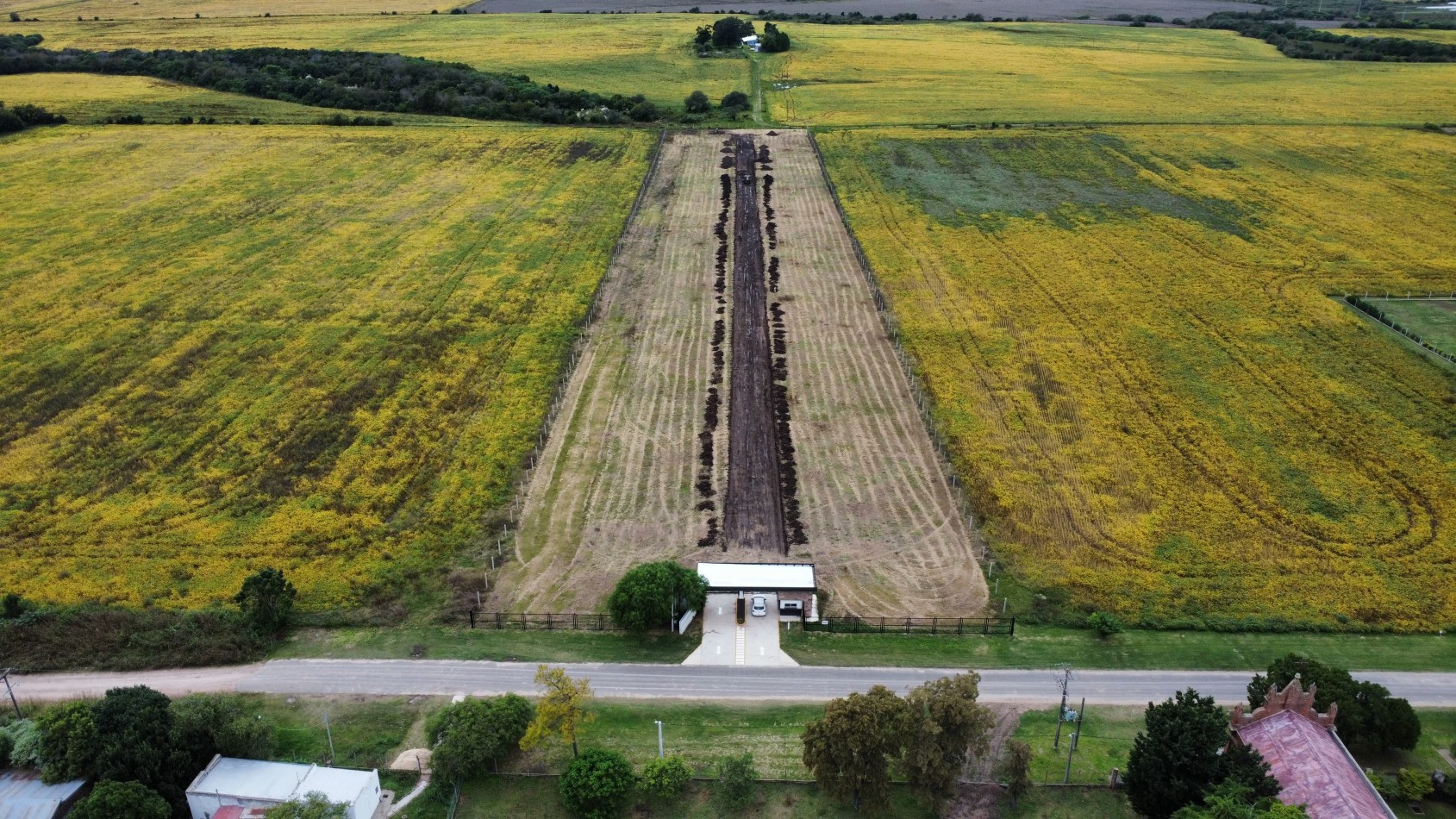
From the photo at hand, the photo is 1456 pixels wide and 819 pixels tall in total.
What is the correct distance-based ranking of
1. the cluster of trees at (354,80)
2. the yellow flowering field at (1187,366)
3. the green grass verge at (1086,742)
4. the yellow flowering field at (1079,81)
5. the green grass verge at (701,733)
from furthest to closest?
the yellow flowering field at (1079,81)
the cluster of trees at (354,80)
the yellow flowering field at (1187,366)
the green grass verge at (701,733)
the green grass verge at (1086,742)

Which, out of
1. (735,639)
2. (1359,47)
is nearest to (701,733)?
(735,639)

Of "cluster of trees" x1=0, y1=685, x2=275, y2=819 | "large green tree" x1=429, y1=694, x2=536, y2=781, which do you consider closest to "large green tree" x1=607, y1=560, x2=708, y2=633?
"large green tree" x1=429, y1=694, x2=536, y2=781

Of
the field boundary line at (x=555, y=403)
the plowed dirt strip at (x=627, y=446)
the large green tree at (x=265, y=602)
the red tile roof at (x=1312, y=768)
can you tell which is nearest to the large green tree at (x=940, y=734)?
the red tile roof at (x=1312, y=768)

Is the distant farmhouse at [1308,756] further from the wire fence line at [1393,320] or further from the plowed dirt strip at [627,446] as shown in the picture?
the wire fence line at [1393,320]

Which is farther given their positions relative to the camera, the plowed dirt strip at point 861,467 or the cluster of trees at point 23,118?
the cluster of trees at point 23,118

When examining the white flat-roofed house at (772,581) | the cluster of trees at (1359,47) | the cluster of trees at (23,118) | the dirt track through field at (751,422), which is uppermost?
the cluster of trees at (1359,47)

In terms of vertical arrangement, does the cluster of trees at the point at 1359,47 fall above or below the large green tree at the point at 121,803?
above
